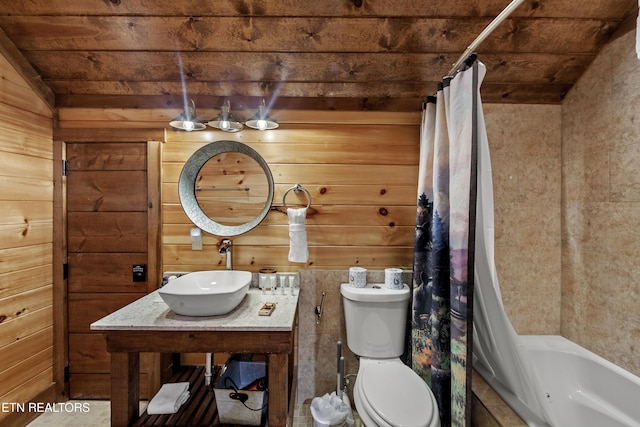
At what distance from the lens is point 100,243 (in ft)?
6.37

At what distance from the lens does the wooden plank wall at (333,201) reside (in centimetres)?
196

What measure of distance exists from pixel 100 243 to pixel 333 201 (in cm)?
161

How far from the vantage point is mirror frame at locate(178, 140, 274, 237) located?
1.93 m

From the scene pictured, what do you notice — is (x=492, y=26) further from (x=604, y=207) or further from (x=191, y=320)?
(x=191, y=320)

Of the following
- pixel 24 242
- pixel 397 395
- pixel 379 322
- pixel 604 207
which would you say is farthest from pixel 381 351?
pixel 24 242

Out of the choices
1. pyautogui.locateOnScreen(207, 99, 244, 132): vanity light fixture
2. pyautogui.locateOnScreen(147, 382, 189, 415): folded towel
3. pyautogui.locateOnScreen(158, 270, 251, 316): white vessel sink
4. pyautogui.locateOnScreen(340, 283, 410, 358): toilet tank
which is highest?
pyautogui.locateOnScreen(207, 99, 244, 132): vanity light fixture

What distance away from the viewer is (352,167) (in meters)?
1.97

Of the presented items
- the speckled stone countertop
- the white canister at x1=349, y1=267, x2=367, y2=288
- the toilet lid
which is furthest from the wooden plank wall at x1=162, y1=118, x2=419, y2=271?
the toilet lid

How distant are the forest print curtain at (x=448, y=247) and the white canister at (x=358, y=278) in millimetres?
307

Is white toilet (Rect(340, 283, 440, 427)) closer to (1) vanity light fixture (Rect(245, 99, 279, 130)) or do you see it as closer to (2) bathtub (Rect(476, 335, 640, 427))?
(2) bathtub (Rect(476, 335, 640, 427))

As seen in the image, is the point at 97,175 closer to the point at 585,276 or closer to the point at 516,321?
the point at 516,321

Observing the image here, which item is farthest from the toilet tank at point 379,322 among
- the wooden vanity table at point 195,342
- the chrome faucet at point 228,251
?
the chrome faucet at point 228,251

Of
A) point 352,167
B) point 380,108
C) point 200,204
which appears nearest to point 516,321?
point 352,167

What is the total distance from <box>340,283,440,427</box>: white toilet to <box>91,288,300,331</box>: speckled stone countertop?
1.38ft
